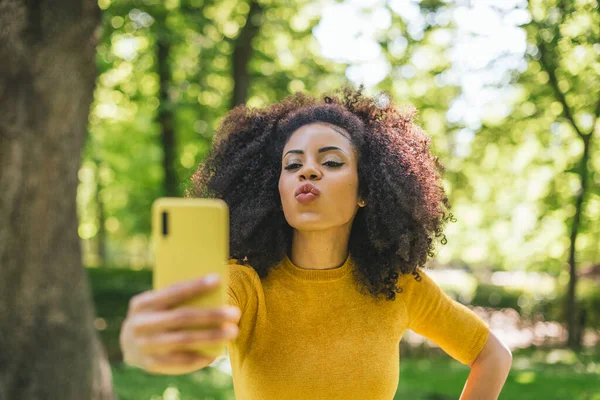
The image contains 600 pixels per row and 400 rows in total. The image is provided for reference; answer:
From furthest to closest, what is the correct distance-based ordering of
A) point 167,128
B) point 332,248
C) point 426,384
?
point 167,128 → point 426,384 → point 332,248

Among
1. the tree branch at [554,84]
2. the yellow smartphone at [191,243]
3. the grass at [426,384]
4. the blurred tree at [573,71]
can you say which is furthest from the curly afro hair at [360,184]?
the tree branch at [554,84]

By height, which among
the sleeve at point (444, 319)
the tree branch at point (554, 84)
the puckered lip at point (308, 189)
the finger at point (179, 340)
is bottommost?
the sleeve at point (444, 319)

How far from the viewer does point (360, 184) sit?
2607mm

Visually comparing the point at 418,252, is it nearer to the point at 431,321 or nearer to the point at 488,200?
the point at 431,321

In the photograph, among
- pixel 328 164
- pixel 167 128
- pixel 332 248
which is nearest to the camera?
pixel 328 164

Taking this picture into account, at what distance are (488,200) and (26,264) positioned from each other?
13032 millimetres

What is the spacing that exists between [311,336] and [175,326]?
3.60 ft

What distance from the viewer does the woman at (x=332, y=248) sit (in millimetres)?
2297

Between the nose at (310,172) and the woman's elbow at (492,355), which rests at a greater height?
the nose at (310,172)

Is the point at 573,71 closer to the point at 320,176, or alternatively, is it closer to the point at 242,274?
the point at 320,176

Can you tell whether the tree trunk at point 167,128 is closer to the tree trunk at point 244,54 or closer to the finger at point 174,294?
the tree trunk at point 244,54

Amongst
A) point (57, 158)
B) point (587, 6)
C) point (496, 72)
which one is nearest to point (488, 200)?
point (496, 72)

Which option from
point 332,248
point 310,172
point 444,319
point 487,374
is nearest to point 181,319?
point 310,172

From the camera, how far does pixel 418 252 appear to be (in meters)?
2.68
